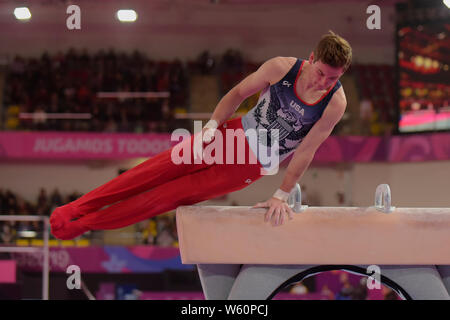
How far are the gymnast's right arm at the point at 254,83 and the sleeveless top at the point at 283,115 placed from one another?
0.04m

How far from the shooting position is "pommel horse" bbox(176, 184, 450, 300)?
7.48 feet

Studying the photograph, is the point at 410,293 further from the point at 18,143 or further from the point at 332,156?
the point at 18,143

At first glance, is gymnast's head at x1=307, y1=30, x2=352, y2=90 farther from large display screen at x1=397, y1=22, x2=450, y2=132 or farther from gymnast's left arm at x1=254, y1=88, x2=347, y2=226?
large display screen at x1=397, y1=22, x2=450, y2=132

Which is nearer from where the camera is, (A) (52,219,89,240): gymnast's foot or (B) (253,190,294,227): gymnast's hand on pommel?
(B) (253,190,294,227): gymnast's hand on pommel

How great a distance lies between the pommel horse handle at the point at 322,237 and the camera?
2279 millimetres

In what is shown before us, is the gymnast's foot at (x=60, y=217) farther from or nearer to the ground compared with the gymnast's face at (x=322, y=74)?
nearer to the ground

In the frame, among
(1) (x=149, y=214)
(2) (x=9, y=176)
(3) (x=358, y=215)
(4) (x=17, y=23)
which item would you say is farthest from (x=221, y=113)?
(4) (x=17, y=23)

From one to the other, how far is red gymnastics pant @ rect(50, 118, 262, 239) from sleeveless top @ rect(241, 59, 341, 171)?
10 centimetres

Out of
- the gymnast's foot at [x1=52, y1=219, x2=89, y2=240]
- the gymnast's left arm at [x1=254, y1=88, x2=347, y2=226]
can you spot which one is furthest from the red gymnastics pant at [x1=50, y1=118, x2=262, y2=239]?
the gymnast's left arm at [x1=254, y1=88, x2=347, y2=226]
